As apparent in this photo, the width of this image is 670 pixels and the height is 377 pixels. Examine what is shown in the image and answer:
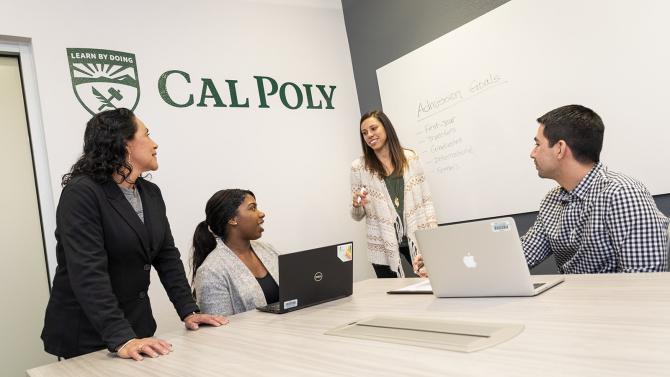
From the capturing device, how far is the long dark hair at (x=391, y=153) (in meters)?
3.08

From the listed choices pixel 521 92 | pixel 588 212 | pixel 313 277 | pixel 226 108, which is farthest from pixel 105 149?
pixel 521 92

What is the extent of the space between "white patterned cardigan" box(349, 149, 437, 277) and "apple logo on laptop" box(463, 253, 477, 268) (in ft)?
4.57

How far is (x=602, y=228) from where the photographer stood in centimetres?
177

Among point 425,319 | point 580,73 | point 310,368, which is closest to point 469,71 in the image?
point 580,73

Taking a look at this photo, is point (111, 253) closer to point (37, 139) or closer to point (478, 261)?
point (478, 261)

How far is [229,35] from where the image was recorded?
3.67 metres

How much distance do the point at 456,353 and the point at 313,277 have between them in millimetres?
929

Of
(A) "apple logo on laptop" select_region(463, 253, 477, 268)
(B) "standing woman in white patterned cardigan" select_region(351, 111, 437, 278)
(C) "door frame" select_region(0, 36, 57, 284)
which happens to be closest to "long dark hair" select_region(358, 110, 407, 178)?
(B) "standing woman in white patterned cardigan" select_region(351, 111, 437, 278)

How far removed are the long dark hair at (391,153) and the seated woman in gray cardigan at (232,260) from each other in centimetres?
89

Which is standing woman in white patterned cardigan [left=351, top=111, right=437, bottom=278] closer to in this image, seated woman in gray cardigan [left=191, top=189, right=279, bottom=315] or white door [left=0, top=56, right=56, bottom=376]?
seated woman in gray cardigan [left=191, top=189, right=279, bottom=315]

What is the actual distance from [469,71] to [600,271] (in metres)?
1.79

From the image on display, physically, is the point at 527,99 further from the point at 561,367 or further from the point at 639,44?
the point at 561,367

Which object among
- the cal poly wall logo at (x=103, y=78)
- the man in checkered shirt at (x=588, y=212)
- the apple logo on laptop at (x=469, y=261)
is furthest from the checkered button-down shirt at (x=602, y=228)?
the cal poly wall logo at (x=103, y=78)

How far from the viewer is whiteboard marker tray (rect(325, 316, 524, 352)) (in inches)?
43.9
